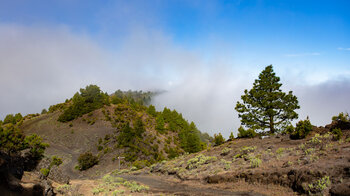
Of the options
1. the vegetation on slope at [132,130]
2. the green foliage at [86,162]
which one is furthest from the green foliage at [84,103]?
the green foliage at [86,162]

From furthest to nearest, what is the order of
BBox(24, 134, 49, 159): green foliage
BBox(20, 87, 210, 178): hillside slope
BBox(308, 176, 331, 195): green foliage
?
BBox(20, 87, 210, 178): hillside slope, BBox(24, 134, 49, 159): green foliage, BBox(308, 176, 331, 195): green foliage

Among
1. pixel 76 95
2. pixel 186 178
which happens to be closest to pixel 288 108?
pixel 186 178

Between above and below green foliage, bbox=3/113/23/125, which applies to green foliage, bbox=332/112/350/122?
below

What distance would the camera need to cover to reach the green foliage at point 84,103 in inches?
2692

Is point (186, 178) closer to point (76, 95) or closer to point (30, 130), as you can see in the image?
point (30, 130)

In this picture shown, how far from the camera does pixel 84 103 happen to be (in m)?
76.0

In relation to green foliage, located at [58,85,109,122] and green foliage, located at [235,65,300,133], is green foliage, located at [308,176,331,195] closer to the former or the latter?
green foliage, located at [235,65,300,133]

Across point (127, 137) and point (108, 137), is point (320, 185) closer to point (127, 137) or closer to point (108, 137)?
point (127, 137)

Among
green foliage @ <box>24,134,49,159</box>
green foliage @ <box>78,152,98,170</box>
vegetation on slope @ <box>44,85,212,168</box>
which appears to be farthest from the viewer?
vegetation on slope @ <box>44,85,212,168</box>

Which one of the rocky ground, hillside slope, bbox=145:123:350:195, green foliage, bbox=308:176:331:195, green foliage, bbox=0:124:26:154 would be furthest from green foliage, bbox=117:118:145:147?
green foliage, bbox=308:176:331:195

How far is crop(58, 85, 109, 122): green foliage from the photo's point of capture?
224 feet

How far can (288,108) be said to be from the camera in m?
26.3

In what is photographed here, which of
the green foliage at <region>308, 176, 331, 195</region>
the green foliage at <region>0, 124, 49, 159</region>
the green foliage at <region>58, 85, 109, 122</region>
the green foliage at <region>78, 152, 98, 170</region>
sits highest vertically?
the green foliage at <region>58, 85, 109, 122</region>

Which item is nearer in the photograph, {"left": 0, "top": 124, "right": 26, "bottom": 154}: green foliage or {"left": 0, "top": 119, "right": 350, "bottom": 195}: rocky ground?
{"left": 0, "top": 119, "right": 350, "bottom": 195}: rocky ground
